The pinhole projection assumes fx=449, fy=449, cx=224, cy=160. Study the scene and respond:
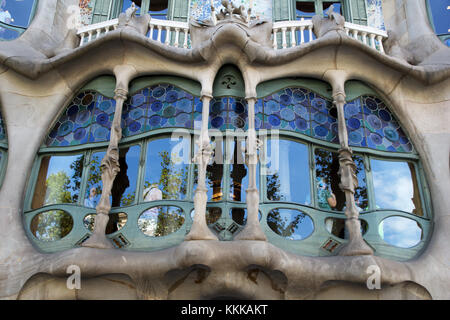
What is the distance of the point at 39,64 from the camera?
820 centimetres

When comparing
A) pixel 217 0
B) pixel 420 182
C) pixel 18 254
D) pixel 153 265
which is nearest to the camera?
pixel 153 265

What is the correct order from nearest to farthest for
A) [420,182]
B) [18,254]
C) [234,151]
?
[18,254] → [234,151] → [420,182]

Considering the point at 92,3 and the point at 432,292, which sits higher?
the point at 92,3

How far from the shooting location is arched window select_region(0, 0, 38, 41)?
932 centimetres

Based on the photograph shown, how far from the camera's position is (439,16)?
32.2 feet

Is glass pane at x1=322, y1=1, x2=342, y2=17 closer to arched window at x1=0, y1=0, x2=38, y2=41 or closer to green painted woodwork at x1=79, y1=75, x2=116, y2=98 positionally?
green painted woodwork at x1=79, y1=75, x2=116, y2=98

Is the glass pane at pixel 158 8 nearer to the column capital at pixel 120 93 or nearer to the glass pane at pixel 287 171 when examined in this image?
the column capital at pixel 120 93

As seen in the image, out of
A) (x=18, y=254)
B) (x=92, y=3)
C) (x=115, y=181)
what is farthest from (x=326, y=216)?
(x=92, y=3)

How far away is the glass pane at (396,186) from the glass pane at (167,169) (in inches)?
130

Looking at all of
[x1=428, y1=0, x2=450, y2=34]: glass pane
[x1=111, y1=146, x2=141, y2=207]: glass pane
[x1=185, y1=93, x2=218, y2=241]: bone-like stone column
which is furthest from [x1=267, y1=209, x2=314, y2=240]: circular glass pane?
[x1=428, y1=0, x2=450, y2=34]: glass pane

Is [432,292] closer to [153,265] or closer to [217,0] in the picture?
[153,265]

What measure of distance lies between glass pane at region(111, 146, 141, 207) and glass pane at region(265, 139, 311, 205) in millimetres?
2233

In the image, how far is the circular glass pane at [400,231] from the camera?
735 cm

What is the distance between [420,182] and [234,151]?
342 centimetres
